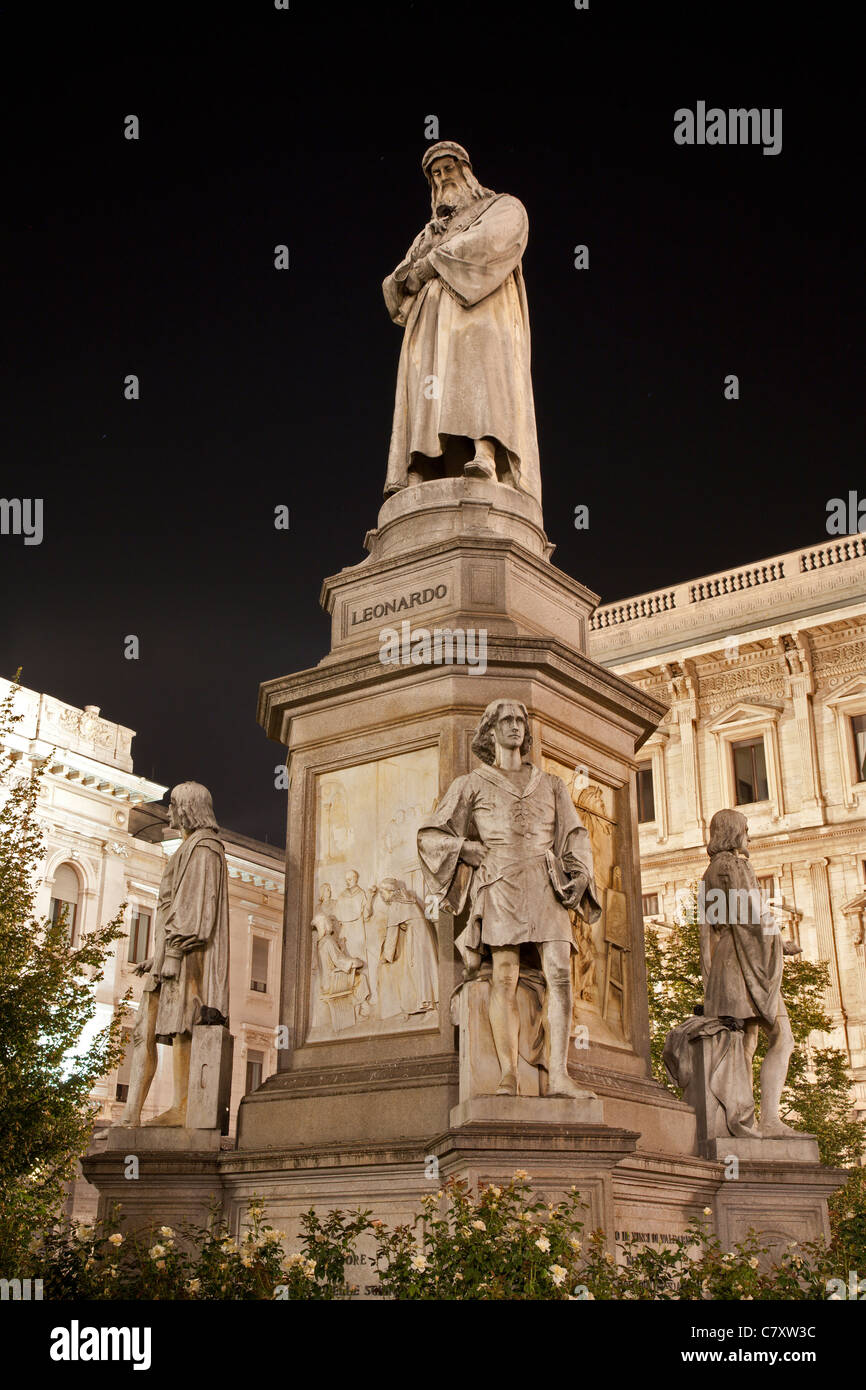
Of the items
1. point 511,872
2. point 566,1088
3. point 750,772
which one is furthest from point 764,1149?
point 750,772

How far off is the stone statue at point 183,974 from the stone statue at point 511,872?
2047 millimetres

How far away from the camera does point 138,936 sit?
1741 inches

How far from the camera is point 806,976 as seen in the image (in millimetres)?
27516

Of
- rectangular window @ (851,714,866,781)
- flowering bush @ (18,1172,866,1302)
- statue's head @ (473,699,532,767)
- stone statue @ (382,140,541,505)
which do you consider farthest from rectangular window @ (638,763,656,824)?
flowering bush @ (18,1172,866,1302)

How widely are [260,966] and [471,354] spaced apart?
135 ft

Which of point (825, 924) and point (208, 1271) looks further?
point (825, 924)

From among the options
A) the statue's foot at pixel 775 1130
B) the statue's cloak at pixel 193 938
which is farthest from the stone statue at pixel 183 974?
the statue's foot at pixel 775 1130

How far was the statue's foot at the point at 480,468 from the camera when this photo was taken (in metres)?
11.8

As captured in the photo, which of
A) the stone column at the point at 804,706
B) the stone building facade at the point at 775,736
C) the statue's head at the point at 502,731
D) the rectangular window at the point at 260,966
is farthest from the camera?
the rectangular window at the point at 260,966

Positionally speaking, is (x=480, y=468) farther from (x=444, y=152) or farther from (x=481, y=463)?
(x=444, y=152)

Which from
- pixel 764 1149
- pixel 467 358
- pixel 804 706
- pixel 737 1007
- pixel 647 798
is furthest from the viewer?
pixel 647 798

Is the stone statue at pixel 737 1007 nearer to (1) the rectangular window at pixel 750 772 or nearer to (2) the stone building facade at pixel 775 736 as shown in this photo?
(2) the stone building facade at pixel 775 736
